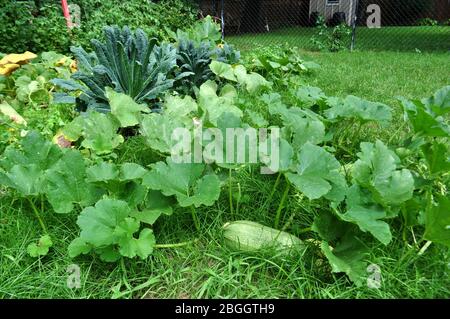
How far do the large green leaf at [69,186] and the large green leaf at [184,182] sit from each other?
28 centimetres

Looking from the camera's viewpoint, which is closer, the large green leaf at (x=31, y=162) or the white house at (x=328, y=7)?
the large green leaf at (x=31, y=162)

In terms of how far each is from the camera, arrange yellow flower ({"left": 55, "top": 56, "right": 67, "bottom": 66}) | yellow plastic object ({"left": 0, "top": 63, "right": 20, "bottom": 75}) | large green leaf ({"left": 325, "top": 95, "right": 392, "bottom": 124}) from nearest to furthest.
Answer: large green leaf ({"left": 325, "top": 95, "right": 392, "bottom": 124}), yellow plastic object ({"left": 0, "top": 63, "right": 20, "bottom": 75}), yellow flower ({"left": 55, "top": 56, "right": 67, "bottom": 66})

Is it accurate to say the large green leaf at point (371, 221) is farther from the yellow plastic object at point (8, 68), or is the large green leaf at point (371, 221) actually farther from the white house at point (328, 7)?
the white house at point (328, 7)

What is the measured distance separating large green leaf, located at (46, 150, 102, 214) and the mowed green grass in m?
0.14

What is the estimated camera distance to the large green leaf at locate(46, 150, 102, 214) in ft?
5.16

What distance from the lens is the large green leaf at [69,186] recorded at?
1.57m

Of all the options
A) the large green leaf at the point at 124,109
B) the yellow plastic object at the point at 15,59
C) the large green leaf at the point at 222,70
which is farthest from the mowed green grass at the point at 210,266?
the yellow plastic object at the point at 15,59

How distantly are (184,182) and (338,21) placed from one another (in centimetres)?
1428

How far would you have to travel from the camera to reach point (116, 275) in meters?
1.47

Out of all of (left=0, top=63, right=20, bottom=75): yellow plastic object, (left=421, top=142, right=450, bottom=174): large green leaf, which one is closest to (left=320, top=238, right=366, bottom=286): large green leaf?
(left=421, top=142, right=450, bottom=174): large green leaf

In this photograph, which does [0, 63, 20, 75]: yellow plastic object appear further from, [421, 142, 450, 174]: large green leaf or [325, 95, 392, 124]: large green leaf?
[421, 142, 450, 174]: large green leaf

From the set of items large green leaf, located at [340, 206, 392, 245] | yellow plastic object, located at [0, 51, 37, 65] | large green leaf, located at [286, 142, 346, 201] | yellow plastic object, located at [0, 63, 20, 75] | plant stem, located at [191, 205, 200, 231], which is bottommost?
plant stem, located at [191, 205, 200, 231]
